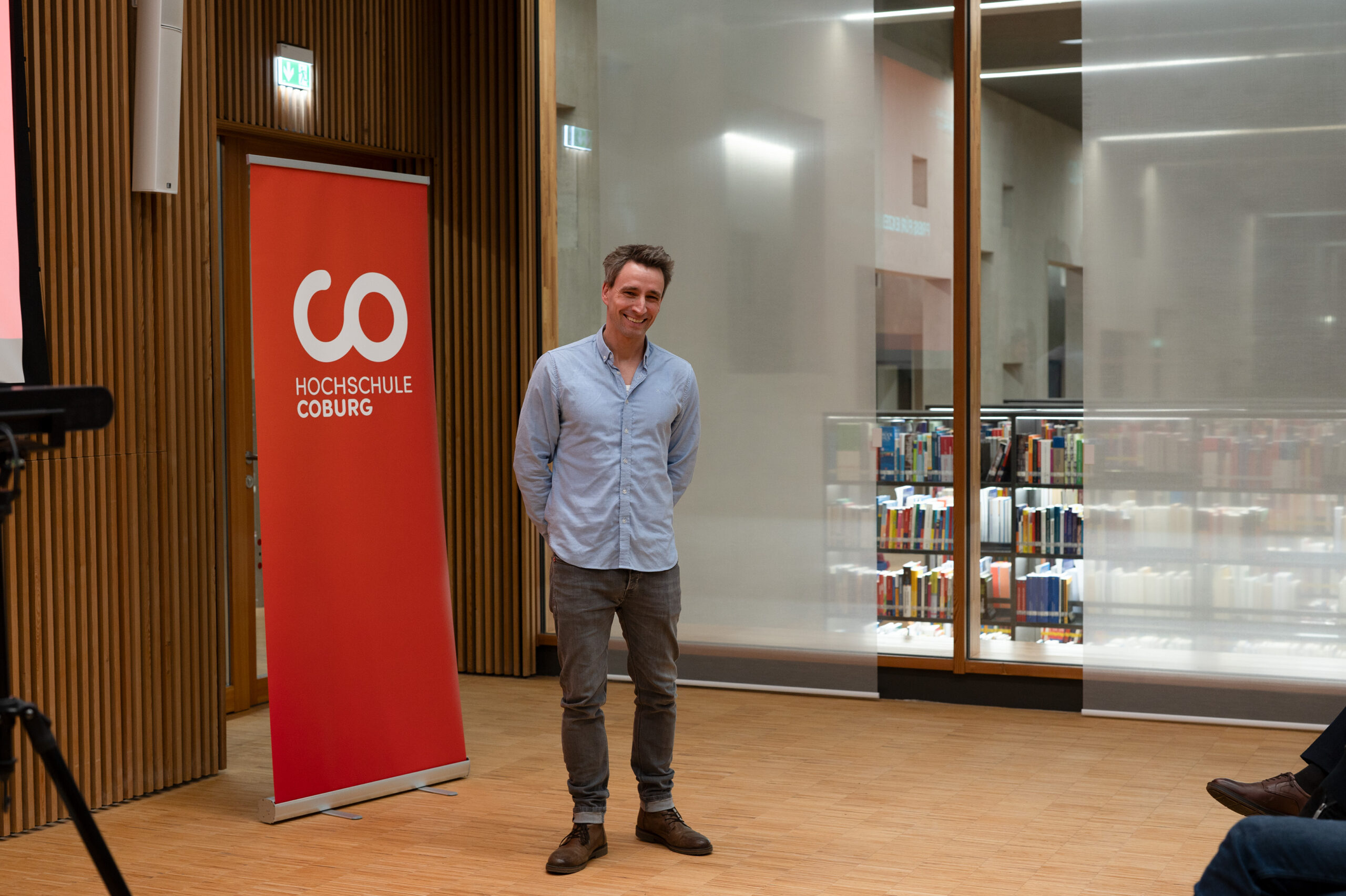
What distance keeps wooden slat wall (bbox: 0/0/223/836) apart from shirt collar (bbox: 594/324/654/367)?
5.41 ft

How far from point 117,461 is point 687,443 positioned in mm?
1893

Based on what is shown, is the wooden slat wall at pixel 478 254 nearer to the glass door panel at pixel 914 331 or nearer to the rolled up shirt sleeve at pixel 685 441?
the glass door panel at pixel 914 331

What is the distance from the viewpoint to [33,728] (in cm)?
197

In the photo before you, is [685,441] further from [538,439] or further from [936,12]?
[936,12]

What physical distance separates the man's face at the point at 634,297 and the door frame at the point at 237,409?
2478 millimetres

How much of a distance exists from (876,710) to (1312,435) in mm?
2057

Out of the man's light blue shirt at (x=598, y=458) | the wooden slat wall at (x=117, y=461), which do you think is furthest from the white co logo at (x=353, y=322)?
the man's light blue shirt at (x=598, y=458)

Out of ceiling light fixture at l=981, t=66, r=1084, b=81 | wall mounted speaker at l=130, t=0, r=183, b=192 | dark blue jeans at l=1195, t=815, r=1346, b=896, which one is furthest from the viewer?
ceiling light fixture at l=981, t=66, r=1084, b=81

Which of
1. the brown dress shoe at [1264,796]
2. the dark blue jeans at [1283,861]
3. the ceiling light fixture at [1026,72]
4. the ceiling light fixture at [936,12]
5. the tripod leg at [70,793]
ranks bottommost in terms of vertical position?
the brown dress shoe at [1264,796]

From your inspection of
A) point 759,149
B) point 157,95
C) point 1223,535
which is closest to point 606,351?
point 157,95

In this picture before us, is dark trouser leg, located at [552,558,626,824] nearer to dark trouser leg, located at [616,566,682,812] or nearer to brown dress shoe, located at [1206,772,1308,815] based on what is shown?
dark trouser leg, located at [616,566,682,812]

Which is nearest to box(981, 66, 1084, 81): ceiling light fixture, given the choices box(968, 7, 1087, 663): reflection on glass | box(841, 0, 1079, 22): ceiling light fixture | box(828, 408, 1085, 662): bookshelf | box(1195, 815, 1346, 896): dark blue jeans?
box(968, 7, 1087, 663): reflection on glass

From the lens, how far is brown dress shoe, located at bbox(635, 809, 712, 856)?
3.74m

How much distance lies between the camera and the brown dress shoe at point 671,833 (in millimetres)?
3742
